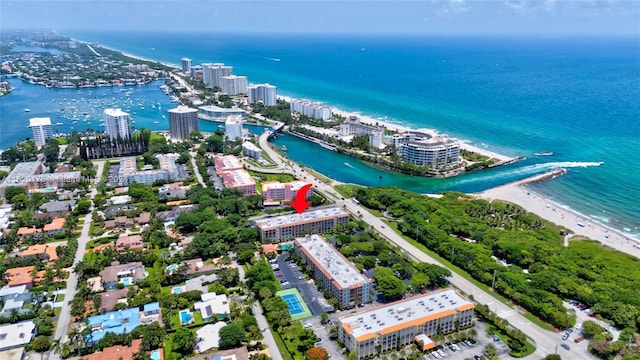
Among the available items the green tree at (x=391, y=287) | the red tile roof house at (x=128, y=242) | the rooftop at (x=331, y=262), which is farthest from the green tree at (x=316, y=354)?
the red tile roof house at (x=128, y=242)

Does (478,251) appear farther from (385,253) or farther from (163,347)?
(163,347)

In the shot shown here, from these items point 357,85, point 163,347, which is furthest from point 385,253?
point 357,85

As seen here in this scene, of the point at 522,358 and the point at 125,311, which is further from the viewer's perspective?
the point at 125,311

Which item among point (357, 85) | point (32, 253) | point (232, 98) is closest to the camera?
point (32, 253)

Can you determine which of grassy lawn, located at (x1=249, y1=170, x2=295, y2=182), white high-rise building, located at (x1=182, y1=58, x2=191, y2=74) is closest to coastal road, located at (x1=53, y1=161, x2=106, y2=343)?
grassy lawn, located at (x1=249, y1=170, x2=295, y2=182)

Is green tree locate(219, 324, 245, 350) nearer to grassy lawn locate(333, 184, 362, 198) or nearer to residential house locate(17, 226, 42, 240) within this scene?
residential house locate(17, 226, 42, 240)

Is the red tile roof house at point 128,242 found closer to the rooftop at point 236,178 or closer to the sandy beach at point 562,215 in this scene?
the rooftop at point 236,178
